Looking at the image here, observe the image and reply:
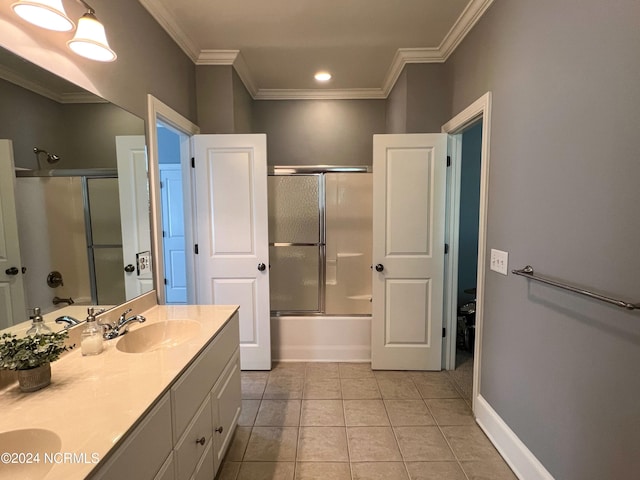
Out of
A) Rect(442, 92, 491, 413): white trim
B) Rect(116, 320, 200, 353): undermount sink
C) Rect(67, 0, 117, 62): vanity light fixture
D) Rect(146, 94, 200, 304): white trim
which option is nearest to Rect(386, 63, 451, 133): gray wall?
Rect(442, 92, 491, 413): white trim

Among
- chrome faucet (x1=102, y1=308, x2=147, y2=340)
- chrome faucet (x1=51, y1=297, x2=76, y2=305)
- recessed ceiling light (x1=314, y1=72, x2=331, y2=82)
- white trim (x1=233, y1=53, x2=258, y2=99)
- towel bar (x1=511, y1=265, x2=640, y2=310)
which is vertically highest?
recessed ceiling light (x1=314, y1=72, x2=331, y2=82)

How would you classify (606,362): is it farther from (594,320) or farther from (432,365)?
Answer: (432,365)

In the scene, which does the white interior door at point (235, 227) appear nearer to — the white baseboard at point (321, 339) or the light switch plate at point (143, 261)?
the white baseboard at point (321, 339)

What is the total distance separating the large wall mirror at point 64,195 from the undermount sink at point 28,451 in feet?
1.47

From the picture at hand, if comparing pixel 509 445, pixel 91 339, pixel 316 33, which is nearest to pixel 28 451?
pixel 91 339

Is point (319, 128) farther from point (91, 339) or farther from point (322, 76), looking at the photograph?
point (91, 339)

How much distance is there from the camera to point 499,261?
69.6 inches

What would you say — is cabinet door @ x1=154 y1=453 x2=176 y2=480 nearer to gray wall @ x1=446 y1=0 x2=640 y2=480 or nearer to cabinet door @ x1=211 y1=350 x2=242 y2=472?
cabinet door @ x1=211 y1=350 x2=242 y2=472

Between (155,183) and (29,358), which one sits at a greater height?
(155,183)

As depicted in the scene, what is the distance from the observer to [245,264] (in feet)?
8.61

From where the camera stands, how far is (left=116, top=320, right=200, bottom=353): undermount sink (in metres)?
1.52

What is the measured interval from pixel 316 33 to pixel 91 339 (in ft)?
7.79

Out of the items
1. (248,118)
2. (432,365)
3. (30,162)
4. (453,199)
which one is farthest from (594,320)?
(248,118)

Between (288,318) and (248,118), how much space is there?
2092 mm
